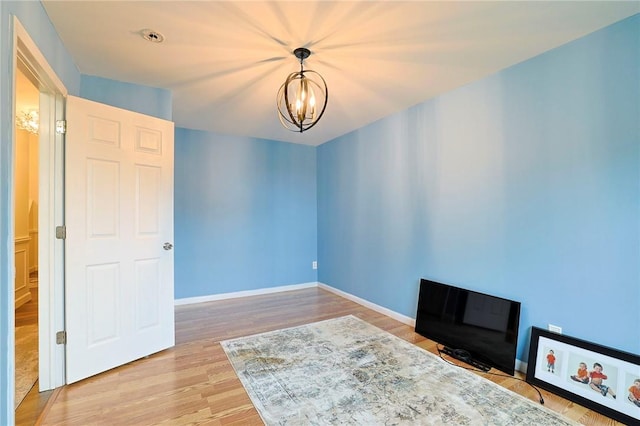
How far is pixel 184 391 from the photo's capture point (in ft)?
6.84

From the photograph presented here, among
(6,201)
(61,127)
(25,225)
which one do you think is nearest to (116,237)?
(61,127)

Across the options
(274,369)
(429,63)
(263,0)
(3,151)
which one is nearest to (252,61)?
(263,0)

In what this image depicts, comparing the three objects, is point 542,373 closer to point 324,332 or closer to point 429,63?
point 324,332

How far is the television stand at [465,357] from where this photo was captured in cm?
241

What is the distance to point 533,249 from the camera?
2.32 meters

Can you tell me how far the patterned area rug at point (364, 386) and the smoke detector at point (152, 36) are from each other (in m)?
2.59

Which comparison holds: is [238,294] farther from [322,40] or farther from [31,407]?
[322,40]

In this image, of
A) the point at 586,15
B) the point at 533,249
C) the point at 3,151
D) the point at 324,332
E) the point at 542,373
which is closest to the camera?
the point at 3,151

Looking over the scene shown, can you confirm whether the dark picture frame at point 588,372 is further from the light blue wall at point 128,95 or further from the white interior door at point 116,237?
the light blue wall at point 128,95

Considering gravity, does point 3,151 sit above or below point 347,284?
above

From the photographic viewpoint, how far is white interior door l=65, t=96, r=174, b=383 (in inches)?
85.9

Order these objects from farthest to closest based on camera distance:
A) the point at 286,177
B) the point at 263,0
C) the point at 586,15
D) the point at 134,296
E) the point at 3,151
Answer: the point at 286,177, the point at 134,296, the point at 586,15, the point at 263,0, the point at 3,151

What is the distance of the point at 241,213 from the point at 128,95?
2.25 m

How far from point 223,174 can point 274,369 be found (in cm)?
304
